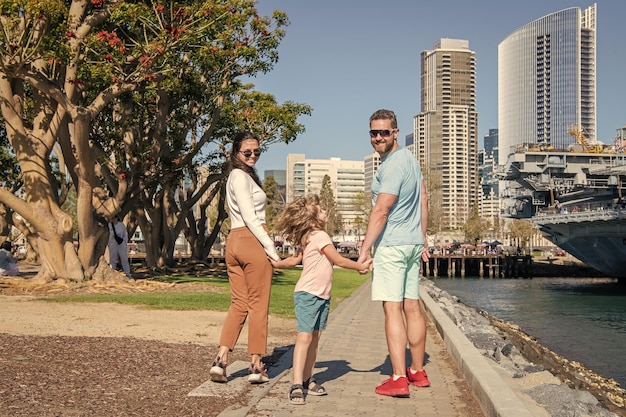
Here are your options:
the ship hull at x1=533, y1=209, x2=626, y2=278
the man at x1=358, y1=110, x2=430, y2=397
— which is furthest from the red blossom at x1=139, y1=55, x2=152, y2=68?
the ship hull at x1=533, y1=209, x2=626, y2=278

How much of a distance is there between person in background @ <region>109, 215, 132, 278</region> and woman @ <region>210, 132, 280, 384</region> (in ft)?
47.5

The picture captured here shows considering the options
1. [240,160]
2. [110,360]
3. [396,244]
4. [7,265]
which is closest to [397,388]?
[396,244]

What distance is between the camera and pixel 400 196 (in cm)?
628

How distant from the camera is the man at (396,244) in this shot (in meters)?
6.07

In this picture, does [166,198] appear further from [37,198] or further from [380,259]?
[380,259]

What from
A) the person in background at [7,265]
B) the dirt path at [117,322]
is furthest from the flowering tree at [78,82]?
the dirt path at [117,322]

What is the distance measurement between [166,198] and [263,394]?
25702mm

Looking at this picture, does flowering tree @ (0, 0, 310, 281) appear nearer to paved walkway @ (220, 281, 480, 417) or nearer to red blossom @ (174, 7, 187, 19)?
red blossom @ (174, 7, 187, 19)

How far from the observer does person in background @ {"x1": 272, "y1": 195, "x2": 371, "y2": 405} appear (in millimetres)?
6113

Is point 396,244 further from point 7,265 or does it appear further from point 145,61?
point 7,265

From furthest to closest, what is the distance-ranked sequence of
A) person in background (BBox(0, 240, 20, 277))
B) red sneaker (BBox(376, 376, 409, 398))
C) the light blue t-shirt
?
person in background (BBox(0, 240, 20, 277)) < the light blue t-shirt < red sneaker (BBox(376, 376, 409, 398))

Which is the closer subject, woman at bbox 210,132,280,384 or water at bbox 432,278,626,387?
woman at bbox 210,132,280,384

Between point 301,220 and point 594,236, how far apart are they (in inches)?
2286

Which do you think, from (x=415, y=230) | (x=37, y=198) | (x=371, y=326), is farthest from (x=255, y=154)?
(x=37, y=198)
